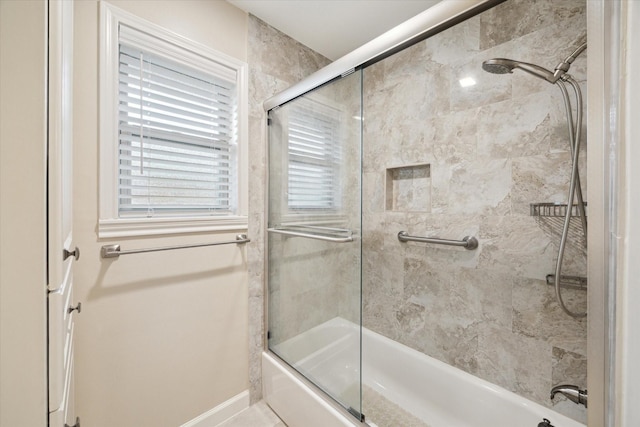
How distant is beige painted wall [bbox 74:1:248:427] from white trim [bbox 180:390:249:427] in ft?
0.11

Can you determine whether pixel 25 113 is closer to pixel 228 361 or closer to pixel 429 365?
pixel 228 361

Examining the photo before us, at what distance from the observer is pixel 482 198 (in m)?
1.40

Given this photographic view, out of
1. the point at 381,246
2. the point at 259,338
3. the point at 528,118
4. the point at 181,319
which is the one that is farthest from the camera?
the point at 381,246

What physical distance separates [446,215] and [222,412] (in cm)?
169

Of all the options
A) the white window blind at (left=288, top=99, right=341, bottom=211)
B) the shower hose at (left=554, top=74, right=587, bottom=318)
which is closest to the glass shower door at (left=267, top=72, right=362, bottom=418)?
the white window blind at (left=288, top=99, right=341, bottom=211)

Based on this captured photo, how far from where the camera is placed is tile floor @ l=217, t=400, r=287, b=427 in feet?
4.85

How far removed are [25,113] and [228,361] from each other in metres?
1.46

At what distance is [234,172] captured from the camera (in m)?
1.54

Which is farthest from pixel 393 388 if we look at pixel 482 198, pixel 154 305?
pixel 154 305

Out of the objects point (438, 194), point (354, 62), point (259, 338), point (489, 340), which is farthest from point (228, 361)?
point (354, 62)

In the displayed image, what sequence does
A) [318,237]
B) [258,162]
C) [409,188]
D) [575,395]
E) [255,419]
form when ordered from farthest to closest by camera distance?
[409,188]
[258,162]
[255,419]
[318,237]
[575,395]

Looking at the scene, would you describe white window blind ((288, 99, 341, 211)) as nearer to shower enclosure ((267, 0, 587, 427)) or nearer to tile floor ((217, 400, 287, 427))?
shower enclosure ((267, 0, 587, 427))

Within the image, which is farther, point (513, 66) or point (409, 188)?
point (409, 188)

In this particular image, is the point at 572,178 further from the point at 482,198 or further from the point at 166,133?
the point at 166,133
